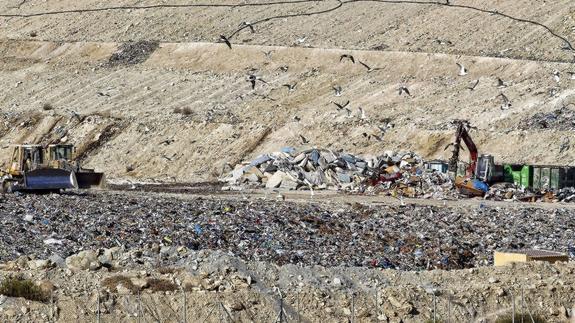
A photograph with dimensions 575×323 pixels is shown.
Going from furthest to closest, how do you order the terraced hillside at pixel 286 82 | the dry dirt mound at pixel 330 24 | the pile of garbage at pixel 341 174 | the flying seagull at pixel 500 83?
the dry dirt mound at pixel 330 24, the flying seagull at pixel 500 83, the terraced hillside at pixel 286 82, the pile of garbage at pixel 341 174

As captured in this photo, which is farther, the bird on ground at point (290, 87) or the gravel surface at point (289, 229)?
the bird on ground at point (290, 87)

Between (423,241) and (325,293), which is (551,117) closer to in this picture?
(423,241)

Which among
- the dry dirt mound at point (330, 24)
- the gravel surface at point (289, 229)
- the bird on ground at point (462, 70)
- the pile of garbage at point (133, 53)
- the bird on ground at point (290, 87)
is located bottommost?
the gravel surface at point (289, 229)

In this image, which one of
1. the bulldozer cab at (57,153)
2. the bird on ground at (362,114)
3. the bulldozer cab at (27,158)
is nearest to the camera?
the bulldozer cab at (27,158)

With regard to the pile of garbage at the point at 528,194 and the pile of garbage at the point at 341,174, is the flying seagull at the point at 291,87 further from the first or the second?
the pile of garbage at the point at 528,194

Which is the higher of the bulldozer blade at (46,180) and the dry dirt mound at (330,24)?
the dry dirt mound at (330,24)

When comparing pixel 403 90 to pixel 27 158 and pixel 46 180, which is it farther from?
pixel 46 180

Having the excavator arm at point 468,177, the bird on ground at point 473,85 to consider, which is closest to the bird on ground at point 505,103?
the bird on ground at point 473,85

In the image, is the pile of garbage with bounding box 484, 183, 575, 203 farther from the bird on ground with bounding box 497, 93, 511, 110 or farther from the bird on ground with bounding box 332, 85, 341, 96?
the bird on ground with bounding box 332, 85, 341, 96
